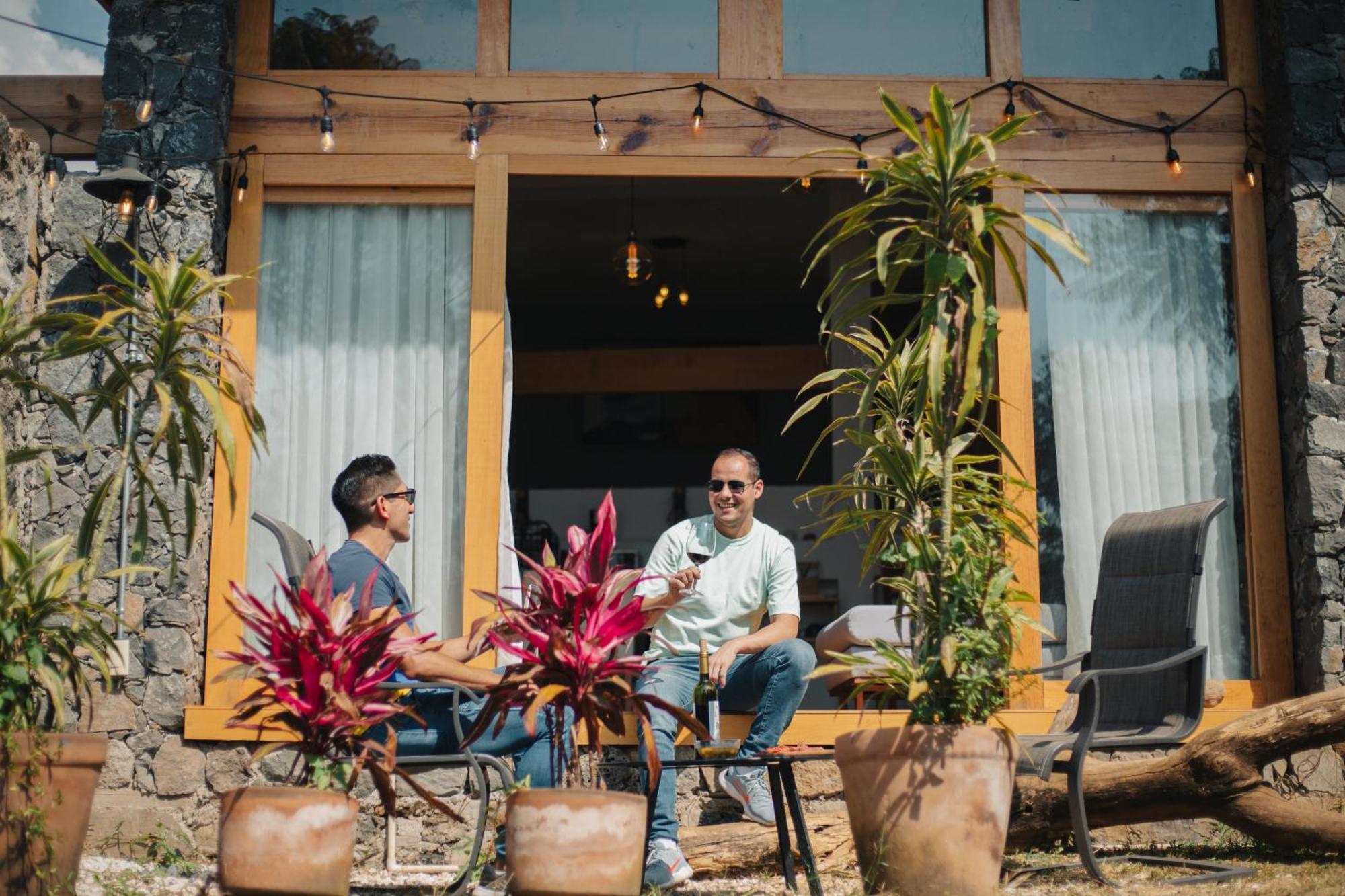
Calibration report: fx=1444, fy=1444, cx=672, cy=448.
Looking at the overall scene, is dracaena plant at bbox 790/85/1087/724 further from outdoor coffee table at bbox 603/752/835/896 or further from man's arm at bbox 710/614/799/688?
man's arm at bbox 710/614/799/688

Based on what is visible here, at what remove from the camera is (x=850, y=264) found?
3359 millimetres

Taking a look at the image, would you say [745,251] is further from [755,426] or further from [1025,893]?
[1025,893]

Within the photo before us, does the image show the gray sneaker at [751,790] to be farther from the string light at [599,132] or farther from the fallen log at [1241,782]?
the string light at [599,132]

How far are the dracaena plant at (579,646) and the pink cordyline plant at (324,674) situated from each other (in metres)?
0.21

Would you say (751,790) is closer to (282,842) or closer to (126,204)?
(282,842)

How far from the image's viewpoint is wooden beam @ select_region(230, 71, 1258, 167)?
528 centimetres

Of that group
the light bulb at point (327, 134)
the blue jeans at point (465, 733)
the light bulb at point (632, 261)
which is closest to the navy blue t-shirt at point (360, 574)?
the blue jeans at point (465, 733)

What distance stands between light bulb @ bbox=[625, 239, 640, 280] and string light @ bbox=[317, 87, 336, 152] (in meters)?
2.60

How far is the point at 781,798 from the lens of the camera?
3.73 meters

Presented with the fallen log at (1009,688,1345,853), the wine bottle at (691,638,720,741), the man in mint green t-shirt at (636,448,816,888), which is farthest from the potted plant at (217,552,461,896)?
the fallen log at (1009,688,1345,853)

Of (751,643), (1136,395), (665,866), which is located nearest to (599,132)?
(751,643)

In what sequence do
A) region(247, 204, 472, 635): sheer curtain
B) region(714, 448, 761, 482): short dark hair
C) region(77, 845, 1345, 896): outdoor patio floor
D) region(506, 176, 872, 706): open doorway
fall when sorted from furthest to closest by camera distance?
region(506, 176, 872, 706): open doorway < region(247, 204, 472, 635): sheer curtain < region(714, 448, 761, 482): short dark hair < region(77, 845, 1345, 896): outdoor patio floor

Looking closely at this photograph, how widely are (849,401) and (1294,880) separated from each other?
529 centimetres

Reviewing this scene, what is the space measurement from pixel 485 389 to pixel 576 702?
2.46 m
